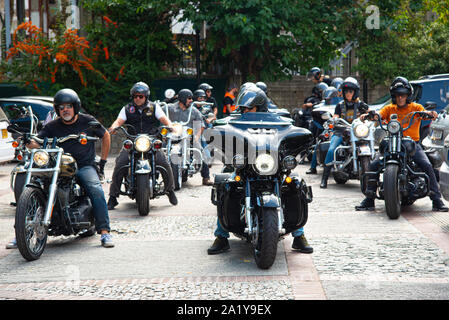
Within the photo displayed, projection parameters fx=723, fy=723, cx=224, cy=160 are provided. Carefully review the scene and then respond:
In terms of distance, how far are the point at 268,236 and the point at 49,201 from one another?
2253 mm

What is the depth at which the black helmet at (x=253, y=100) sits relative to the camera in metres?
6.83

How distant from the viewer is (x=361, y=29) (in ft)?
68.8

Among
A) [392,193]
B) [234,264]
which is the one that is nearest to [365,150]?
[392,193]

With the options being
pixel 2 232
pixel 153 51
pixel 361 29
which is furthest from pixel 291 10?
pixel 2 232

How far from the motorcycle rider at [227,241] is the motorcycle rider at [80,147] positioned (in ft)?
3.86

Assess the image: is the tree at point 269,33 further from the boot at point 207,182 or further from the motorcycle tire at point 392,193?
the motorcycle tire at point 392,193

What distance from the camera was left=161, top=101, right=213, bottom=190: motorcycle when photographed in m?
11.9

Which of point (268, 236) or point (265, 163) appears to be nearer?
point (268, 236)

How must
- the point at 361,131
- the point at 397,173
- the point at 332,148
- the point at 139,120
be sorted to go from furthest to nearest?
the point at 332,148 < the point at 361,131 < the point at 139,120 < the point at 397,173

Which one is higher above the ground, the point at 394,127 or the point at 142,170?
the point at 394,127

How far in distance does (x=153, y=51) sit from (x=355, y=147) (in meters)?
10.9

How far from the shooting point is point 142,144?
9.53 m

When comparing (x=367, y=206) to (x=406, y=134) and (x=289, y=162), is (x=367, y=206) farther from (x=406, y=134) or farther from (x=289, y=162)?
(x=289, y=162)

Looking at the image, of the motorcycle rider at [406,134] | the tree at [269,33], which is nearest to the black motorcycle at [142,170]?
the motorcycle rider at [406,134]
